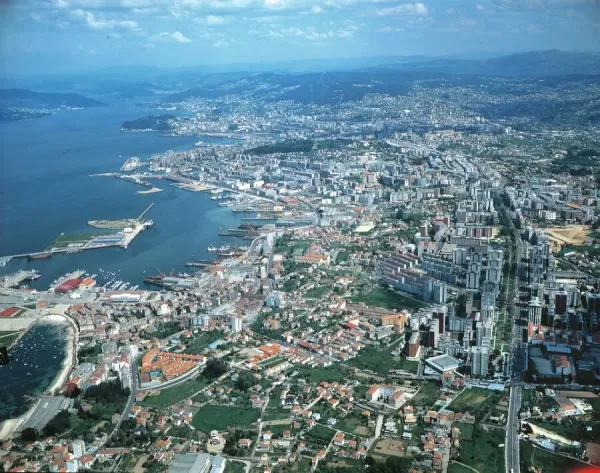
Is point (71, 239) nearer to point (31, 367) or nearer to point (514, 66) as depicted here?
point (31, 367)

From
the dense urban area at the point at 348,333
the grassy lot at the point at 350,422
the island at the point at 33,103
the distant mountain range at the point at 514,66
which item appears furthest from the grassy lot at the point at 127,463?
the island at the point at 33,103

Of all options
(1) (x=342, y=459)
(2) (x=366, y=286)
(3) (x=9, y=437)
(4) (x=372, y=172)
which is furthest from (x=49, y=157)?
(1) (x=342, y=459)

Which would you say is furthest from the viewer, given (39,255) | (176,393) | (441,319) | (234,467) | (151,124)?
(151,124)

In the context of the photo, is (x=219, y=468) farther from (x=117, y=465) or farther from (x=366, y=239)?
(x=366, y=239)

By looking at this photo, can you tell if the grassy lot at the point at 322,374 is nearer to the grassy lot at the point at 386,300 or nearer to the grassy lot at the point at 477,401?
the grassy lot at the point at 477,401

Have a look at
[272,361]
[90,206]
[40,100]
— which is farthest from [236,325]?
[40,100]

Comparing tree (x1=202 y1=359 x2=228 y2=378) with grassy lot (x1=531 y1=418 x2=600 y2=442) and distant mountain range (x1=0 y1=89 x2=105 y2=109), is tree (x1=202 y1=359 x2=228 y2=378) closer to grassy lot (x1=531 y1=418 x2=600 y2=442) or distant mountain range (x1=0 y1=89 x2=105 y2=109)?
grassy lot (x1=531 y1=418 x2=600 y2=442)
